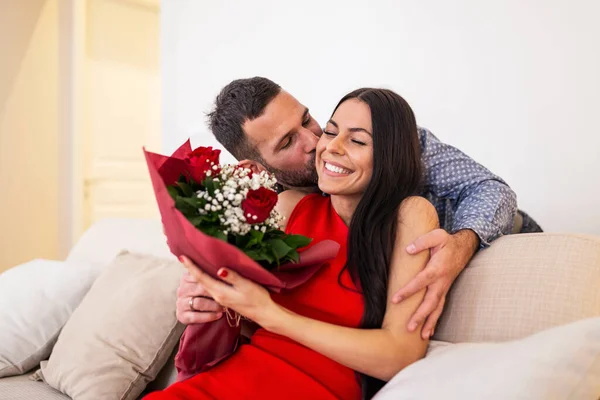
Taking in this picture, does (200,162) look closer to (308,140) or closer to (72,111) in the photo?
(308,140)

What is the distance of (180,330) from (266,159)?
2.00ft

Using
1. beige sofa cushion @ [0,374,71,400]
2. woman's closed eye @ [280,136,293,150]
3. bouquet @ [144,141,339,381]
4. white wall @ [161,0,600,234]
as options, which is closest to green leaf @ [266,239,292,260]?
bouquet @ [144,141,339,381]

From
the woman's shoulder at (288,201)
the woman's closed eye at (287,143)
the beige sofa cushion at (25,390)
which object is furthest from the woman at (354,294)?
the beige sofa cushion at (25,390)

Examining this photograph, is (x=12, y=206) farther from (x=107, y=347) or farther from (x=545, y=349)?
(x=545, y=349)

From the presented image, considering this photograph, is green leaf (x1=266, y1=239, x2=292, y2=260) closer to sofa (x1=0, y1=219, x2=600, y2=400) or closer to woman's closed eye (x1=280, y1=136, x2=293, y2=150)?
sofa (x1=0, y1=219, x2=600, y2=400)

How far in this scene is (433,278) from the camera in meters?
1.53

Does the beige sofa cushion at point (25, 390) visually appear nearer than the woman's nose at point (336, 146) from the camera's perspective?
No

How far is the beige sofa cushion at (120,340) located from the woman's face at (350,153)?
78 cm

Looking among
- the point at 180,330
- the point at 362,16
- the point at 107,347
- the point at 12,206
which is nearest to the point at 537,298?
the point at 180,330

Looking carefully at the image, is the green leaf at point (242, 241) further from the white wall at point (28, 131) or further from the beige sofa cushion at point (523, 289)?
the white wall at point (28, 131)

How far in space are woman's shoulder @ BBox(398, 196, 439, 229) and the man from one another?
0.05 metres

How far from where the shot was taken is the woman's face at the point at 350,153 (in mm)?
1684

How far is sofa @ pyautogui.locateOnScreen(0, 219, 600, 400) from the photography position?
111cm

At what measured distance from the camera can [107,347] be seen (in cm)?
214
